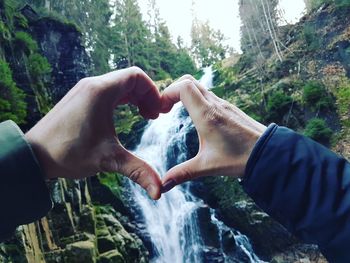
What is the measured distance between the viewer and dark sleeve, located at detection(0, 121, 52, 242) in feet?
3.68

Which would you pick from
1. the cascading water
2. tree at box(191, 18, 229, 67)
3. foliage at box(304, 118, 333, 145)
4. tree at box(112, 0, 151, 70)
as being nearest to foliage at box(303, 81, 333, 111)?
foliage at box(304, 118, 333, 145)

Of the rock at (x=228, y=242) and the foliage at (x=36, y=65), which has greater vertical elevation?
the foliage at (x=36, y=65)

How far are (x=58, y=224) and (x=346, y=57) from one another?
46.4 ft

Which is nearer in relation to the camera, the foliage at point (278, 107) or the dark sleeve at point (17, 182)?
the dark sleeve at point (17, 182)

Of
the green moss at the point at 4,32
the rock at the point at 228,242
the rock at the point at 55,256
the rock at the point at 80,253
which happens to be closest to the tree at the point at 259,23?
the rock at the point at 228,242

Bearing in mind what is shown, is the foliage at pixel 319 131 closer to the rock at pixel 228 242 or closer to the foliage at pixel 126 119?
the rock at pixel 228 242

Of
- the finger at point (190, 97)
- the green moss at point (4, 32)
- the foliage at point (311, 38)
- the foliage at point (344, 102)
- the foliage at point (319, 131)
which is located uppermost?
the green moss at point (4, 32)

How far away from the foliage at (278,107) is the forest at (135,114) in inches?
1.8

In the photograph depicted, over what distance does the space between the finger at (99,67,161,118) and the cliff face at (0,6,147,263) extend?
6569 millimetres

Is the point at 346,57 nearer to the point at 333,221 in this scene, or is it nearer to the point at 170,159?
the point at 170,159

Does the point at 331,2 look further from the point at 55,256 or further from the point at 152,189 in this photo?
the point at 152,189

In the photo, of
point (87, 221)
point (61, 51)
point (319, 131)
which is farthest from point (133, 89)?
point (61, 51)

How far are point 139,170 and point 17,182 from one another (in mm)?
482

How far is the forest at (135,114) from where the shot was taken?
10344 mm
